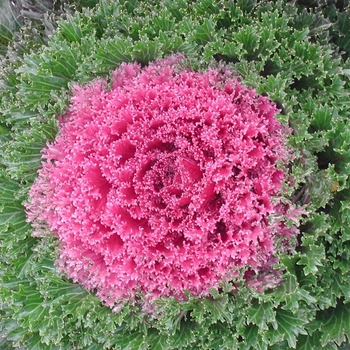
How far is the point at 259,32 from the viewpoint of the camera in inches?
93.6

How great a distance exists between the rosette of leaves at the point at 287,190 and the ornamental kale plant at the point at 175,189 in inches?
3.7

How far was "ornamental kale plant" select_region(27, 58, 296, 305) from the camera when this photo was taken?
7.09 ft

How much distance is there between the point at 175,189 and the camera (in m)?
2.18

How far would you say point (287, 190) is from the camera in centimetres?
220

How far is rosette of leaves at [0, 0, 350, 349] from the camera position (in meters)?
2.24

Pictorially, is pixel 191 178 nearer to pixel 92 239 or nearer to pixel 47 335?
pixel 92 239

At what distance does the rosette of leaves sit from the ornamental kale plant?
9 centimetres

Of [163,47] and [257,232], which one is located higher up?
[163,47]

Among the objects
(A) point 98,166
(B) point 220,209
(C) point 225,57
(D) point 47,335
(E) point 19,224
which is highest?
(C) point 225,57

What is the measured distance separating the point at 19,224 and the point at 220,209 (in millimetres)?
1040

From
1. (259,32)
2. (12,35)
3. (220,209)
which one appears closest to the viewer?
(220,209)

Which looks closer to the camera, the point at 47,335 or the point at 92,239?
the point at 92,239

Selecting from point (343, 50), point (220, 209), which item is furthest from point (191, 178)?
point (343, 50)

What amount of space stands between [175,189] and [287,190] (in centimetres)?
45
